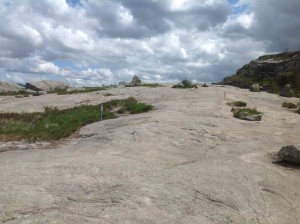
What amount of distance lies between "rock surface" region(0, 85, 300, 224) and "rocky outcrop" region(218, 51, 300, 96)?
38.1 metres

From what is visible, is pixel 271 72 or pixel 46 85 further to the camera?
pixel 46 85

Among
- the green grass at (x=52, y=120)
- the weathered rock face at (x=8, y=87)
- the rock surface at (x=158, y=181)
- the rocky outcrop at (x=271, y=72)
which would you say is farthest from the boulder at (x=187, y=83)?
the weathered rock face at (x=8, y=87)

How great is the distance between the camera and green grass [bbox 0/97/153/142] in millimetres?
23094

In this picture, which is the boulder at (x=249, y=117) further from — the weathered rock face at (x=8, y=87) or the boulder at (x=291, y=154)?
the weathered rock face at (x=8, y=87)

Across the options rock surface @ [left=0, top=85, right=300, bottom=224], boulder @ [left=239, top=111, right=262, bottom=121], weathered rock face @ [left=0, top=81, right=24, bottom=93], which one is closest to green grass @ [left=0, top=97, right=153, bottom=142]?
rock surface @ [left=0, top=85, right=300, bottom=224]

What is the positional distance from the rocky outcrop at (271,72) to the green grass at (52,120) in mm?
27188

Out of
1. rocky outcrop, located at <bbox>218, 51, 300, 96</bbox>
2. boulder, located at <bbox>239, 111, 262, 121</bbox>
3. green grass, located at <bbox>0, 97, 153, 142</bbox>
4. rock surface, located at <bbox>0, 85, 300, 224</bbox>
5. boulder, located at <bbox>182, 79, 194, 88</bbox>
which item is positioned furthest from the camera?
→ rocky outcrop, located at <bbox>218, 51, 300, 96</bbox>

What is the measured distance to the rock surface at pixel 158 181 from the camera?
9.42 m

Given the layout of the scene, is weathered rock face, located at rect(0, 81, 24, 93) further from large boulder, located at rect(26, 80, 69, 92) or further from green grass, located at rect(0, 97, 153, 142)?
green grass, located at rect(0, 97, 153, 142)

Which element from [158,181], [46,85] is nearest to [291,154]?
[158,181]

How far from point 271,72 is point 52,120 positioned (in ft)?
157

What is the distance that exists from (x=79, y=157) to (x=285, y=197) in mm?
6578

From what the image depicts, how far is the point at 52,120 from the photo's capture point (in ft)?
95.6

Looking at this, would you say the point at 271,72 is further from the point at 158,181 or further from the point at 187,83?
the point at 158,181
